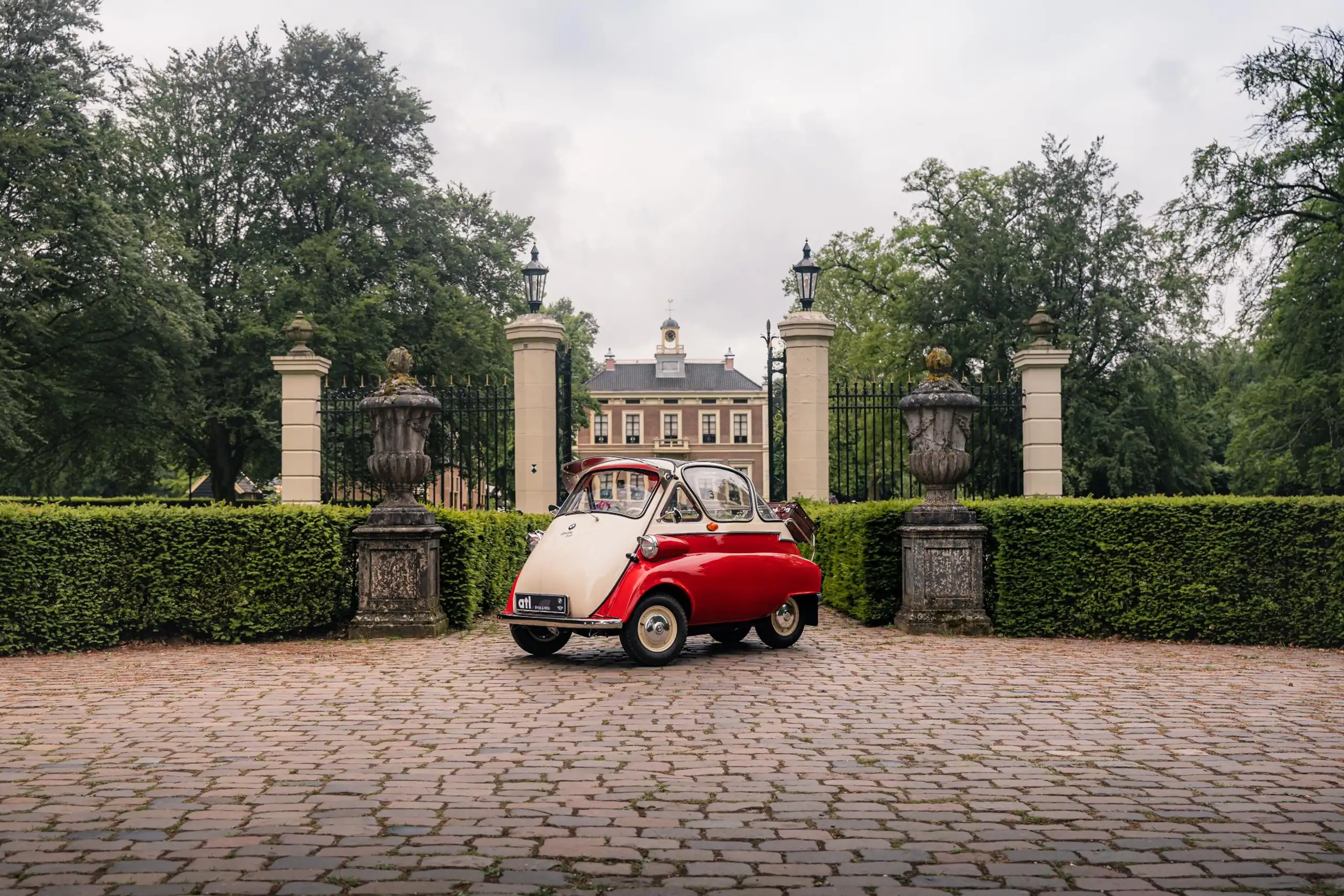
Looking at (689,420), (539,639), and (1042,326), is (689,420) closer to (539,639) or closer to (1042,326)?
(1042,326)

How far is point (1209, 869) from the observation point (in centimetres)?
392

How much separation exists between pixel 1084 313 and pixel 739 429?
45.8 meters

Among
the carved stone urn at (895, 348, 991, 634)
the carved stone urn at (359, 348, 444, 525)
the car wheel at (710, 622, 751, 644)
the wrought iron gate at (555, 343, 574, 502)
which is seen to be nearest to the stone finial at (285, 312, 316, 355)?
the wrought iron gate at (555, 343, 574, 502)

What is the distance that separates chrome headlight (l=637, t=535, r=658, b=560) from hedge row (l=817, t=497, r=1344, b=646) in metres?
4.13

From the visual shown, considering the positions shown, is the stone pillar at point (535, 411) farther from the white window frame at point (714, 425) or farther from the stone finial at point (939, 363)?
the white window frame at point (714, 425)

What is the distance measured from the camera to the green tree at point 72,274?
73.2 feet

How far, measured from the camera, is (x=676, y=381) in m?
81.8

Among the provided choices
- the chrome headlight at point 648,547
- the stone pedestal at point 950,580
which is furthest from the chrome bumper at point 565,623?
the stone pedestal at point 950,580

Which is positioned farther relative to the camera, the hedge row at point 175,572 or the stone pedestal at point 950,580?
the stone pedestal at point 950,580

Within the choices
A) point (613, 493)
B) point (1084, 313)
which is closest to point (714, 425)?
point (1084, 313)

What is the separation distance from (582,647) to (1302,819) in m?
6.77

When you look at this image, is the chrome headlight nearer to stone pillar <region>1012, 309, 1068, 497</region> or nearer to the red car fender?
the red car fender

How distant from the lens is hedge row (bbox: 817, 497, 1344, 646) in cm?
1076

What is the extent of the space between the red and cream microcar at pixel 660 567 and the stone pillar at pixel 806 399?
6.69m
